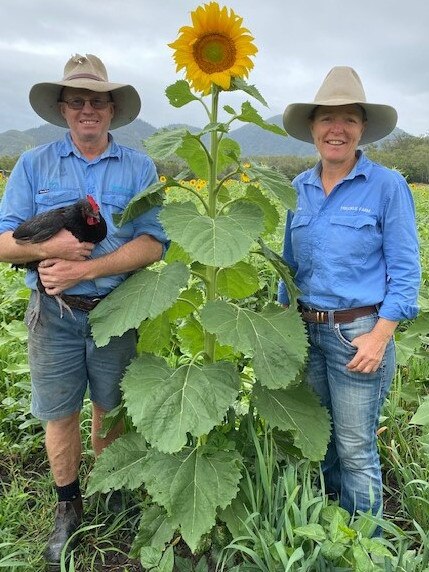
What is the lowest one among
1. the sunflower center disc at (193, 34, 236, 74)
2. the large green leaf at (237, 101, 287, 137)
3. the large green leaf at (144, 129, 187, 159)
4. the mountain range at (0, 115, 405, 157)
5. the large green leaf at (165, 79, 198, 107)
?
the mountain range at (0, 115, 405, 157)

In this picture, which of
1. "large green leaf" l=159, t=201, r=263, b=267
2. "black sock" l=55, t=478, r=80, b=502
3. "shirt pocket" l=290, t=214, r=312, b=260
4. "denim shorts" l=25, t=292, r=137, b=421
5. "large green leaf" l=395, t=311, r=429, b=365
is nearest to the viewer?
"large green leaf" l=159, t=201, r=263, b=267

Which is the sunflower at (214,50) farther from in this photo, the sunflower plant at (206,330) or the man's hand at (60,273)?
the man's hand at (60,273)

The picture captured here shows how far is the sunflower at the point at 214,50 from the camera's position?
185 centimetres

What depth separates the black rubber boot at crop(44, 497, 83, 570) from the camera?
7.86 ft

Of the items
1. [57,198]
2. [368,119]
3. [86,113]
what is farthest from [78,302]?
[368,119]

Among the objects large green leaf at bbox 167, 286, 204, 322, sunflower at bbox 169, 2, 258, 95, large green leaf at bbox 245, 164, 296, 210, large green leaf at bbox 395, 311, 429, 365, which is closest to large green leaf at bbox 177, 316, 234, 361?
large green leaf at bbox 167, 286, 204, 322

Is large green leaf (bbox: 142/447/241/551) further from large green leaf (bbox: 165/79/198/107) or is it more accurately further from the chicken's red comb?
large green leaf (bbox: 165/79/198/107)

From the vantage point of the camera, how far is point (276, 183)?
6.78ft

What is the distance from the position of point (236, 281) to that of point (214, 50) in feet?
2.92

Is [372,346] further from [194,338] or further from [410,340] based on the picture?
[410,340]

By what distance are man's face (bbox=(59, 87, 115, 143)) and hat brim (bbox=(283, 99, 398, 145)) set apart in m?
0.82

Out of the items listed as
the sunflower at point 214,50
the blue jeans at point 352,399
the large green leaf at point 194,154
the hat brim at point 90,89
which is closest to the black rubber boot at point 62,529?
the blue jeans at point 352,399

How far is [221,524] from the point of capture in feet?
7.48

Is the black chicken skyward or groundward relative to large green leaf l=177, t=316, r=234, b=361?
skyward
